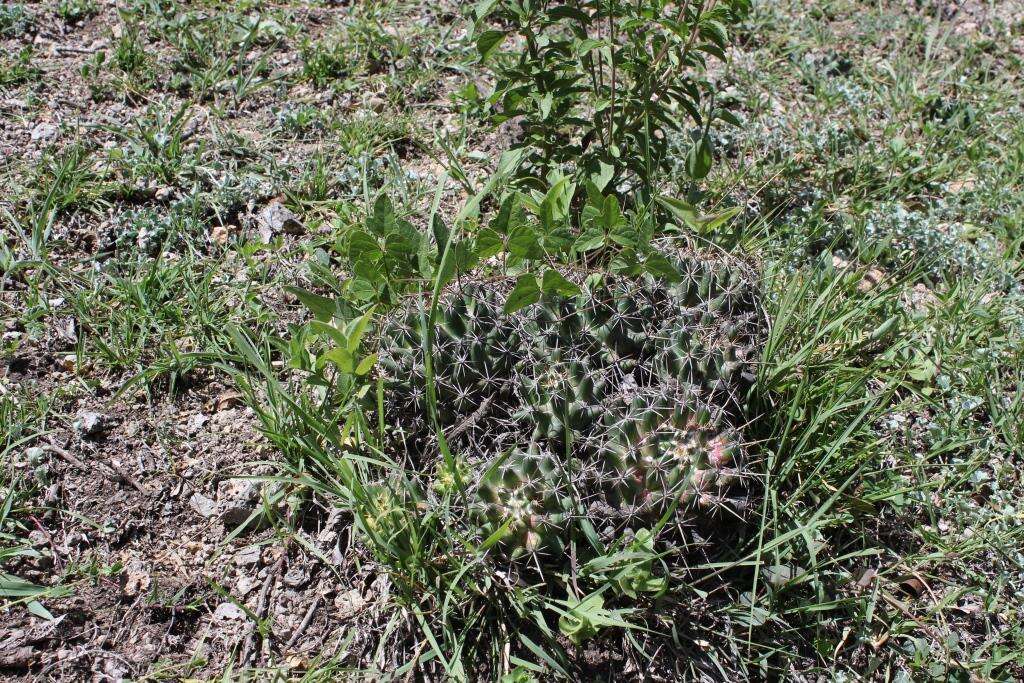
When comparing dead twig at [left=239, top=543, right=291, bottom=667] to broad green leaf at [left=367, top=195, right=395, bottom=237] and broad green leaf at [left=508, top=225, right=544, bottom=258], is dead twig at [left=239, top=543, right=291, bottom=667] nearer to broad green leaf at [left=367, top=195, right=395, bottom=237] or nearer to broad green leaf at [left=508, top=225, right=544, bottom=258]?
broad green leaf at [left=367, top=195, right=395, bottom=237]

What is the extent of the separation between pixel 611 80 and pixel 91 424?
7.09ft

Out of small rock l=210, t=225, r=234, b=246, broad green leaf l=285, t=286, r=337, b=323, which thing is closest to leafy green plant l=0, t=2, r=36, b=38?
small rock l=210, t=225, r=234, b=246

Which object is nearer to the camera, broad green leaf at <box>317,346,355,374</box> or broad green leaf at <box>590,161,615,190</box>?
broad green leaf at <box>317,346,355,374</box>

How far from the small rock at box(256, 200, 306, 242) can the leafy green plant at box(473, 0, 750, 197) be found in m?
1.02

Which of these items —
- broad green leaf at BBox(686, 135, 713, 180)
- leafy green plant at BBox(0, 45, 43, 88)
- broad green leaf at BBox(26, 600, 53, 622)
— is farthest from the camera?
leafy green plant at BBox(0, 45, 43, 88)

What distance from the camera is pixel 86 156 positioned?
373 cm

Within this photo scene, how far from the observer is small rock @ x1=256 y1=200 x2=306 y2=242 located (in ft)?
12.1

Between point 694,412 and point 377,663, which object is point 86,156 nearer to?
point 377,663

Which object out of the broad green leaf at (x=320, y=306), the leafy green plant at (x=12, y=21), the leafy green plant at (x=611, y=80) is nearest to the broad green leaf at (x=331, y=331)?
the broad green leaf at (x=320, y=306)

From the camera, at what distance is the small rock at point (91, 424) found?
9.61ft

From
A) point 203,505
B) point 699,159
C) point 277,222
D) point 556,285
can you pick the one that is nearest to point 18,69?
point 277,222

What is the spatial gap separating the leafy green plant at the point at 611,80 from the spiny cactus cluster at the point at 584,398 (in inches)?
22.2

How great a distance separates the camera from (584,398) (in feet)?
8.67

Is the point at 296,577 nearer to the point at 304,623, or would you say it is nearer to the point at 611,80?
the point at 304,623
